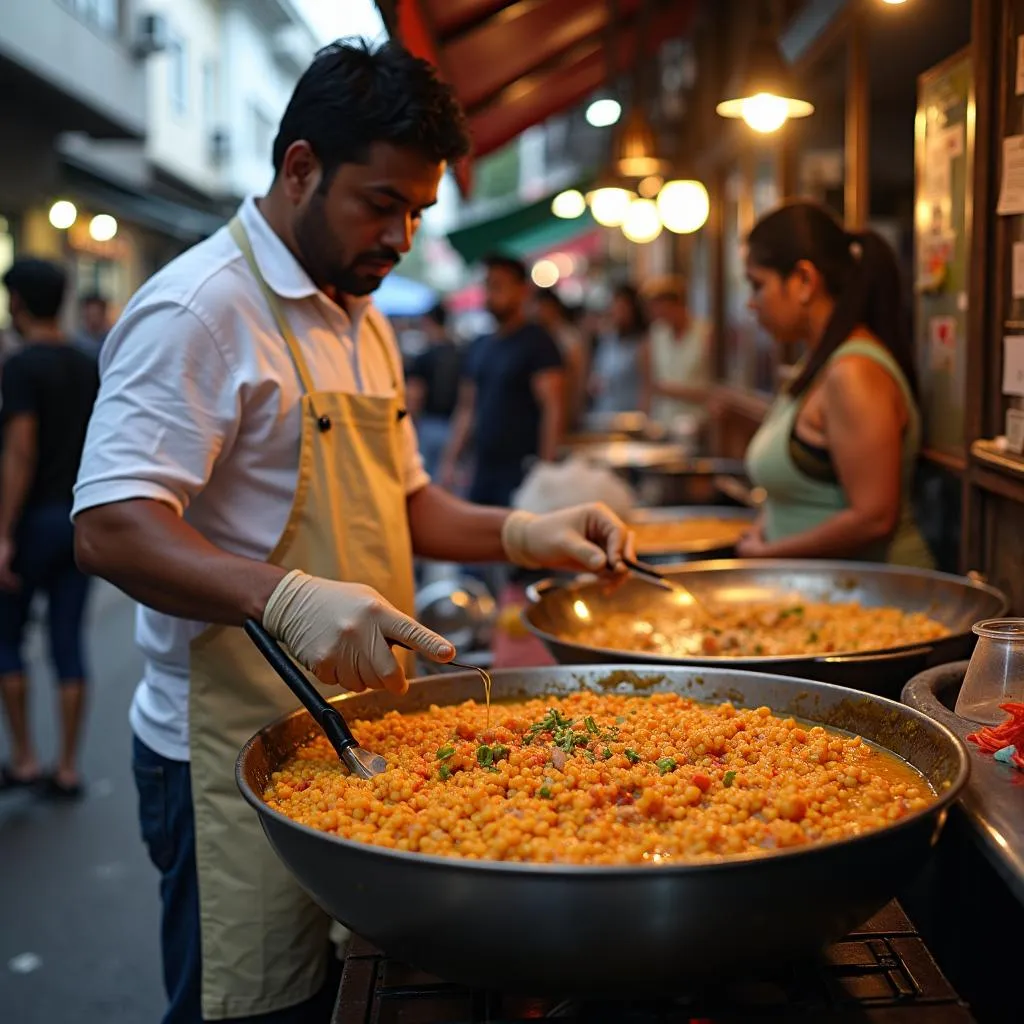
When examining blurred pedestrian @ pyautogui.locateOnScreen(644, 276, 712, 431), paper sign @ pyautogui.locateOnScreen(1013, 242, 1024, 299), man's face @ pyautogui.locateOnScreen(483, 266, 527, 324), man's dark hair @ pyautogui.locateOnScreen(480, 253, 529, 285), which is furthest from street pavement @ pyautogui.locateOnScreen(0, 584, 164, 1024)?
blurred pedestrian @ pyautogui.locateOnScreen(644, 276, 712, 431)

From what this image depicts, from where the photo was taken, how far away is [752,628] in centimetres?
280

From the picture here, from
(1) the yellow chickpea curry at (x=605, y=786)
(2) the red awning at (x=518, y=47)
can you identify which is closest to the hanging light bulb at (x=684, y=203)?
(2) the red awning at (x=518, y=47)

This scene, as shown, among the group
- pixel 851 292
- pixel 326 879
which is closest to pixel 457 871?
pixel 326 879

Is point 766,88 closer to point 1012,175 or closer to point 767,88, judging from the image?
point 767,88

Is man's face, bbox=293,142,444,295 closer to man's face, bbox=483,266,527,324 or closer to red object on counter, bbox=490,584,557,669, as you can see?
red object on counter, bbox=490,584,557,669

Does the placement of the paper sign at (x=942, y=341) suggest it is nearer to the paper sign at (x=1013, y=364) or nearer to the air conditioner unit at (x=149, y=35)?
the paper sign at (x=1013, y=364)

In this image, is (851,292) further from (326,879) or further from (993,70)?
(326,879)

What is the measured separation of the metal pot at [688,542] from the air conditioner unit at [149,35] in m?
14.6

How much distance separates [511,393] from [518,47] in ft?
6.77

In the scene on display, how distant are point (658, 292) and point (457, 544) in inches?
287

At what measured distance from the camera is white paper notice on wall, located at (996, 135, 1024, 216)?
270cm

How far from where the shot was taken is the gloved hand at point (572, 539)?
2.66 m

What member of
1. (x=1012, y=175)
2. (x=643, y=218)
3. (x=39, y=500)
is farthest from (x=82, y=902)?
(x=643, y=218)

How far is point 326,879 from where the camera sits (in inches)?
55.6
